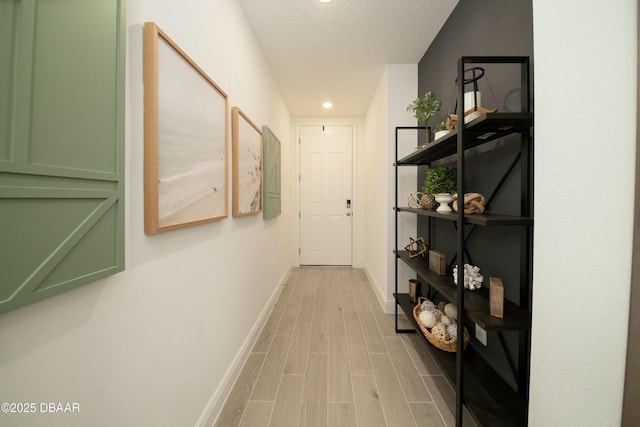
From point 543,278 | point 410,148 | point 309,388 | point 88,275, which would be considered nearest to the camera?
point 88,275

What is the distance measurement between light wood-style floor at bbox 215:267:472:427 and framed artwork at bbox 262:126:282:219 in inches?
43.5

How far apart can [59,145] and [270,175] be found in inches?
81.6

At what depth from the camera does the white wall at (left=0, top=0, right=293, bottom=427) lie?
1.86ft

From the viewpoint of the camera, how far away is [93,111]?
0.64 metres

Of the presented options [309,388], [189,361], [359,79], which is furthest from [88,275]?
[359,79]

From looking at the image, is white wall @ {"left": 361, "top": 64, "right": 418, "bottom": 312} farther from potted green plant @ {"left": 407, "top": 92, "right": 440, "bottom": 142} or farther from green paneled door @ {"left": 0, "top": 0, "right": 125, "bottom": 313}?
green paneled door @ {"left": 0, "top": 0, "right": 125, "bottom": 313}

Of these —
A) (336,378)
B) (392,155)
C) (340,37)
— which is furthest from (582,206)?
(340,37)

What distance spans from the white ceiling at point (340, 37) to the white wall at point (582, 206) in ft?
5.14

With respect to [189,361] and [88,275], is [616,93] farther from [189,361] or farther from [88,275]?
[189,361]

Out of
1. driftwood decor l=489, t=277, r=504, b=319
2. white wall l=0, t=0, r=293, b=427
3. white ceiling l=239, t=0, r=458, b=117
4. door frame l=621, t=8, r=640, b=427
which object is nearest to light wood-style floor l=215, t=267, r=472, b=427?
white wall l=0, t=0, r=293, b=427

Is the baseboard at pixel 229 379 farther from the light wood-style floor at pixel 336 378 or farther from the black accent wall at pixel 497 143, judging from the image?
the black accent wall at pixel 497 143

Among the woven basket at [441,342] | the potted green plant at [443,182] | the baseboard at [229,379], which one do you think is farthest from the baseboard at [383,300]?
the potted green plant at [443,182]

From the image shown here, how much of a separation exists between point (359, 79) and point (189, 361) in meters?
3.14

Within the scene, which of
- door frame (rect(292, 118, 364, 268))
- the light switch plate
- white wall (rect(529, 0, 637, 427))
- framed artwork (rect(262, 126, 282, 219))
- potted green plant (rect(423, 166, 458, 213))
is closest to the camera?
white wall (rect(529, 0, 637, 427))
